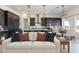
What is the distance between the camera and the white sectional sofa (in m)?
3.57

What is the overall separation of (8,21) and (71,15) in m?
2.65

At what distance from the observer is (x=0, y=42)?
3398 mm

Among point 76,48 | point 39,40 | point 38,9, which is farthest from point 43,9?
point 76,48

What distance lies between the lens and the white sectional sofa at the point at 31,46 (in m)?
3.57

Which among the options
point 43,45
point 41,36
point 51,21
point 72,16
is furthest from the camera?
point 41,36

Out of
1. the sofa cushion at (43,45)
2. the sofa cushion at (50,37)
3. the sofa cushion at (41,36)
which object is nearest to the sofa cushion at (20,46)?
the sofa cushion at (43,45)

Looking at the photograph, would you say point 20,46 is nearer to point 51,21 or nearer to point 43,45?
point 43,45

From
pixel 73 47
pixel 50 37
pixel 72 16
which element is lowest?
pixel 73 47

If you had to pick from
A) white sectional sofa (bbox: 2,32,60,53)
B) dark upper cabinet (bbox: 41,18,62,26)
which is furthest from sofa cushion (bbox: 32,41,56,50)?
dark upper cabinet (bbox: 41,18,62,26)

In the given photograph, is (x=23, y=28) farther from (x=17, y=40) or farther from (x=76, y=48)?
(x=76, y=48)

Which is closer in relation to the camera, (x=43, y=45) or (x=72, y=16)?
(x=72, y=16)

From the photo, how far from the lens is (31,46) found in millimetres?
3783

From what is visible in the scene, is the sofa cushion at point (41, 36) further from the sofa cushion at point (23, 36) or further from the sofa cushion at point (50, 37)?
the sofa cushion at point (23, 36)

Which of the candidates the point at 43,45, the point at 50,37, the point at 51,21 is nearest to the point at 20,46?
the point at 43,45
